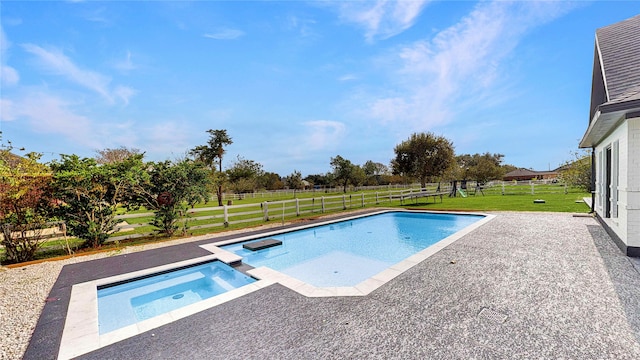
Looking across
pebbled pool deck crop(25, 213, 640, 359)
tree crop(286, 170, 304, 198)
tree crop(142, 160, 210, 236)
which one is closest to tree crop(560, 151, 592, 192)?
pebbled pool deck crop(25, 213, 640, 359)

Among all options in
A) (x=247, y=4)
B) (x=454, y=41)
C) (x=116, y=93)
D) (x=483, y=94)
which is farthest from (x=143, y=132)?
(x=483, y=94)

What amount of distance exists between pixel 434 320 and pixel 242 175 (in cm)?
3588

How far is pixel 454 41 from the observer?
9.95m

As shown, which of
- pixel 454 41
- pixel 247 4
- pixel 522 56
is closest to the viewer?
pixel 247 4

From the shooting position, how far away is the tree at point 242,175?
35.4m

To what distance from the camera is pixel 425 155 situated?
90.2 feet

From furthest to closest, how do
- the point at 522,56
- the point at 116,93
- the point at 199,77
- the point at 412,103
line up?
the point at 412,103
the point at 199,77
the point at 116,93
the point at 522,56

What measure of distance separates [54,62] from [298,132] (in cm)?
1684

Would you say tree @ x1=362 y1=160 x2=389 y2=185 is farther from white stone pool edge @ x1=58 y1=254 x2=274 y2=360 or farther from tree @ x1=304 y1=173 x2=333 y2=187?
white stone pool edge @ x1=58 y1=254 x2=274 y2=360

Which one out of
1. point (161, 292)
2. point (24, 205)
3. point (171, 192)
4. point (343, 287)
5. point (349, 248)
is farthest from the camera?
point (171, 192)

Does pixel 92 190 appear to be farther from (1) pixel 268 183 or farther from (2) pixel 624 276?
(1) pixel 268 183

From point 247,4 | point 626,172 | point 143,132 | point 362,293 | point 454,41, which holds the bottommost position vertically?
point 362,293

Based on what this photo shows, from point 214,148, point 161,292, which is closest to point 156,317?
point 161,292

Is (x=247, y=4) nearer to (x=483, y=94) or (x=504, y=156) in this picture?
(x=483, y=94)
